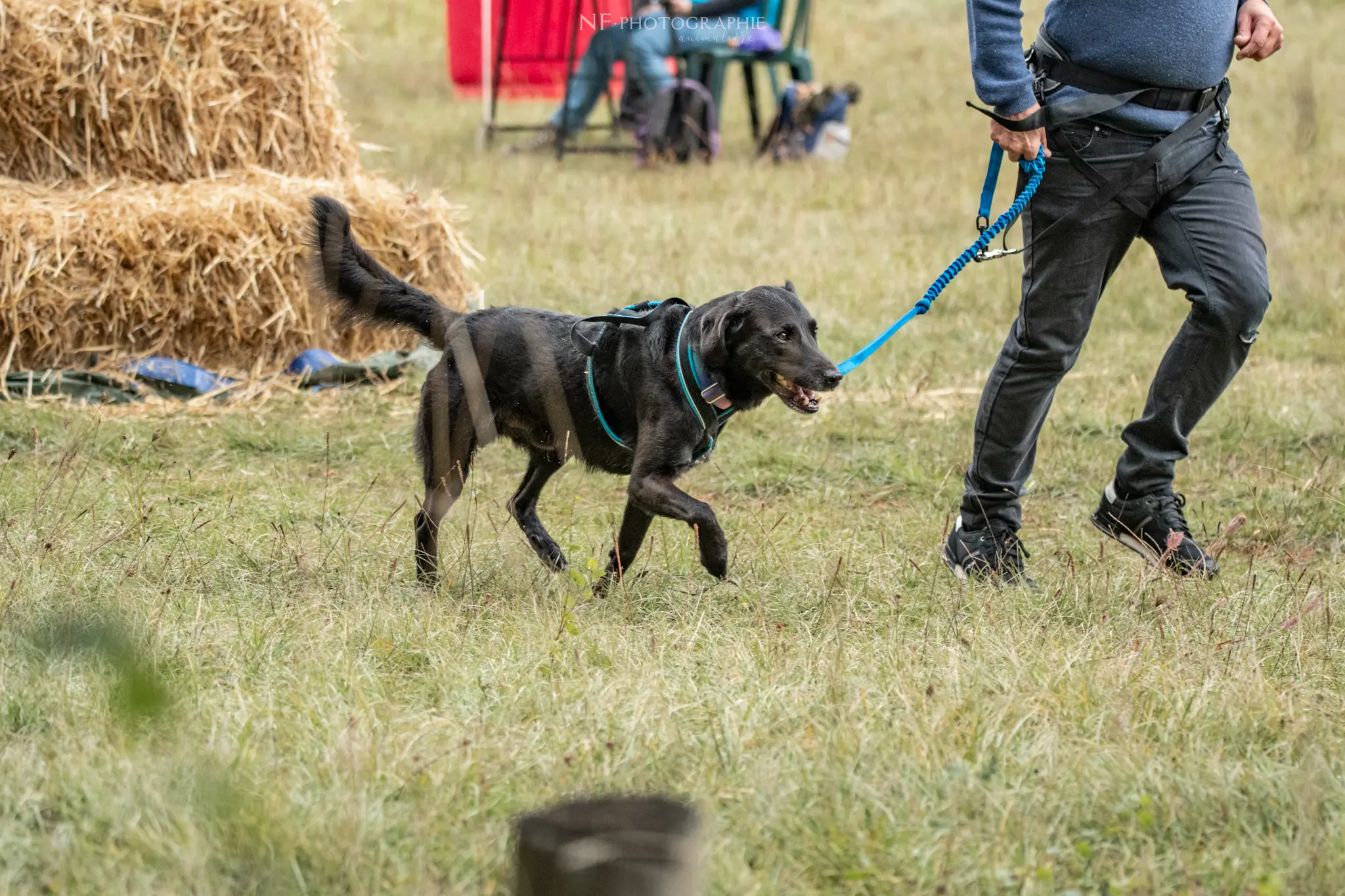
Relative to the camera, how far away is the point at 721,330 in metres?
3.83

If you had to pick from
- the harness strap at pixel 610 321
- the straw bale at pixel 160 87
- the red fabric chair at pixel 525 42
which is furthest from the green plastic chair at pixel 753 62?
the harness strap at pixel 610 321

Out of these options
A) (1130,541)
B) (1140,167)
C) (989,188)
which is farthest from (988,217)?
(1130,541)

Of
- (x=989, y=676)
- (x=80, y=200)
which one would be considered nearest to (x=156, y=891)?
(x=989, y=676)

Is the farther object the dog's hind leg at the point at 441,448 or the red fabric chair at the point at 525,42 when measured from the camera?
the red fabric chair at the point at 525,42

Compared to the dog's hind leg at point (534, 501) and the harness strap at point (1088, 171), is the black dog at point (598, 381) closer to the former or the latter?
the dog's hind leg at point (534, 501)

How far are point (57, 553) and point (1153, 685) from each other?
8.81 ft

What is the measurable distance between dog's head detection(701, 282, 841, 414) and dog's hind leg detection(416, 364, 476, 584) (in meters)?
0.77

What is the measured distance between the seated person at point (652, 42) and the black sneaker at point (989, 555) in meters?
8.86

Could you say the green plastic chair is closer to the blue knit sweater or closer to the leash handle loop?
the leash handle loop

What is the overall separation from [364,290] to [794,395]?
1.36 meters

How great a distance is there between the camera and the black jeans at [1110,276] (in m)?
3.66

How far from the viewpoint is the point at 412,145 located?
42.0 ft

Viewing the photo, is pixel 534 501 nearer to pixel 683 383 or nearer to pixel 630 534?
pixel 630 534

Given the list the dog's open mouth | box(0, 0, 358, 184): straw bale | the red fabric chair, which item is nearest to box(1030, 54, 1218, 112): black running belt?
the dog's open mouth
